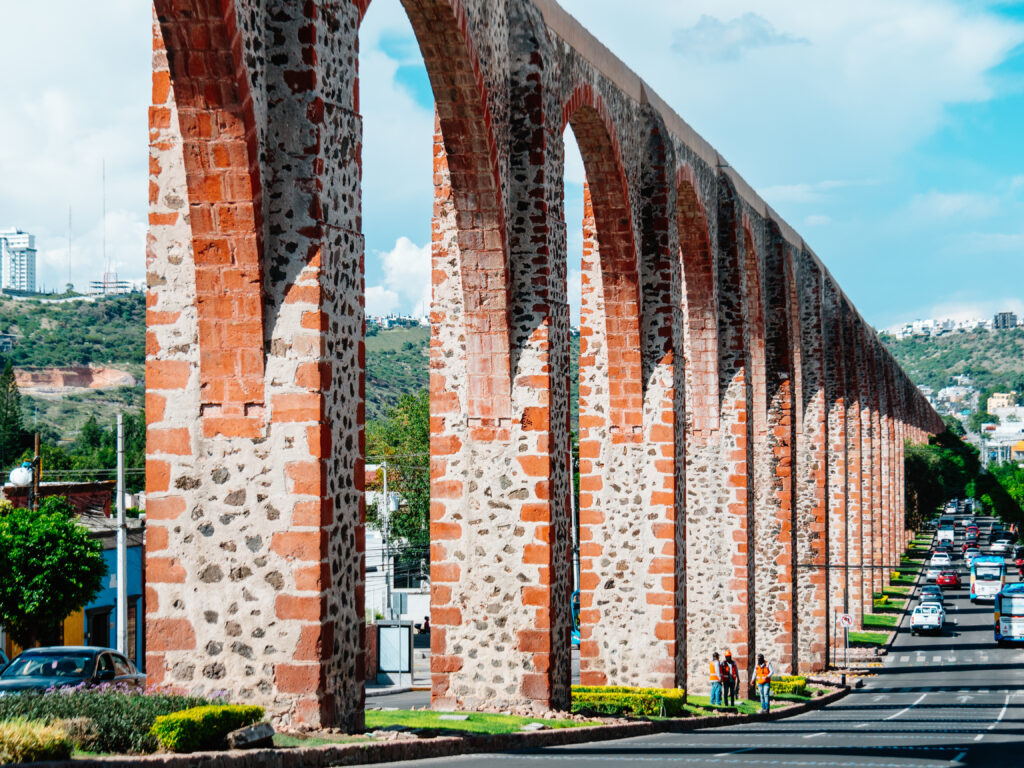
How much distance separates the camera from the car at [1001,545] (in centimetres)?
7019

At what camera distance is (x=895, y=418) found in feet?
210

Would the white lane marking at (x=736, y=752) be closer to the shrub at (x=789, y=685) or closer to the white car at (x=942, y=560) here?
the shrub at (x=789, y=685)

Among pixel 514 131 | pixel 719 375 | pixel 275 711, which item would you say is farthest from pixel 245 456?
pixel 719 375

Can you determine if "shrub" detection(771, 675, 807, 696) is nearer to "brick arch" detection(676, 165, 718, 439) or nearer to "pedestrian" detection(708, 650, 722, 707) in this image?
"pedestrian" detection(708, 650, 722, 707)

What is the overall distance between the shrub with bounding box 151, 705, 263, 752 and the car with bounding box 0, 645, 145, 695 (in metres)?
5.38

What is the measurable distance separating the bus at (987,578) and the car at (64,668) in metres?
44.2

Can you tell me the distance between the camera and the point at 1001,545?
236ft

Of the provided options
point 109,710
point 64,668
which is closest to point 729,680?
point 64,668

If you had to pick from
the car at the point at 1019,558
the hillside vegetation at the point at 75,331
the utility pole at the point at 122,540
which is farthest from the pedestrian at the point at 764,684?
the hillside vegetation at the point at 75,331

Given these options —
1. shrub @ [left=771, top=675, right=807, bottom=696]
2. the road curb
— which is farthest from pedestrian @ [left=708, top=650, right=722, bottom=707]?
the road curb

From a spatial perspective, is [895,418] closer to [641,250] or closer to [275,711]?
[641,250]

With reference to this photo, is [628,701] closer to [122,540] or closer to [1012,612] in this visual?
[122,540]

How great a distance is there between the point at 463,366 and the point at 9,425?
2252 inches

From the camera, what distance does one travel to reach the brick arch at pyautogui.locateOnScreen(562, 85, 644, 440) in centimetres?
1691
